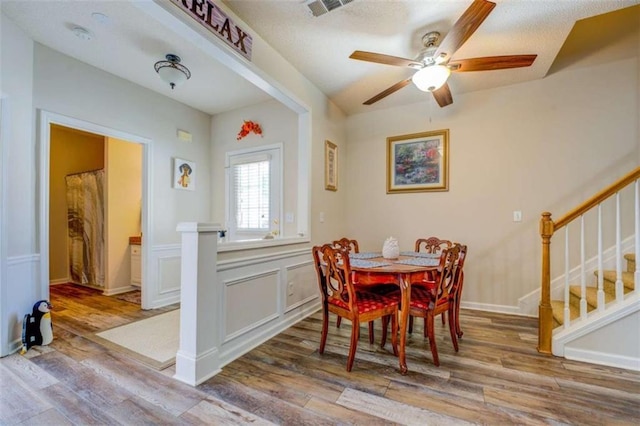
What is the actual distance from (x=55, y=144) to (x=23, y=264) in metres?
3.52

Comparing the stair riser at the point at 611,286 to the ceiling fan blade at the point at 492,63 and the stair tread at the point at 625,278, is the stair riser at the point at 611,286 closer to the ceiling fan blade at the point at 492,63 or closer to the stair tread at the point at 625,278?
the stair tread at the point at 625,278

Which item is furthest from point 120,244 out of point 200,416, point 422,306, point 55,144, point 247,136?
point 422,306

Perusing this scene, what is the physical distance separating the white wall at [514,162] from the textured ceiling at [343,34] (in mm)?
261

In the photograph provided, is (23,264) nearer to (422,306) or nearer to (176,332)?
(176,332)

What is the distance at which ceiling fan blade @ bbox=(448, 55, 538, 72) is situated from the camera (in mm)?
2132

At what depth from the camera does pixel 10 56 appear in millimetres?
2324

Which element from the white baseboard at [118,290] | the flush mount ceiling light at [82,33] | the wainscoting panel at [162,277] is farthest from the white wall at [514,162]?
the white baseboard at [118,290]

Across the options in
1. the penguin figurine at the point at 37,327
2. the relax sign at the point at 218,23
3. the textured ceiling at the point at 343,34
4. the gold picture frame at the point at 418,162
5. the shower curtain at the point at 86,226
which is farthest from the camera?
the shower curtain at the point at 86,226

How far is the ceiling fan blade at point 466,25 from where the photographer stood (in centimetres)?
168

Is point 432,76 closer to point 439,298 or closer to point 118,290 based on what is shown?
point 439,298

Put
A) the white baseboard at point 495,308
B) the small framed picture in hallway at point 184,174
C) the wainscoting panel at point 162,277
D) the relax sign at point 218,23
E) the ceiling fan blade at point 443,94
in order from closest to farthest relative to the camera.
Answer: the relax sign at point 218,23 < the ceiling fan blade at point 443,94 < the white baseboard at point 495,308 < the wainscoting panel at point 162,277 < the small framed picture in hallway at point 184,174

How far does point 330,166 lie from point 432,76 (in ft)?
5.67

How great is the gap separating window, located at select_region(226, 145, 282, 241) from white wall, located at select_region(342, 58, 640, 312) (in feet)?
5.12

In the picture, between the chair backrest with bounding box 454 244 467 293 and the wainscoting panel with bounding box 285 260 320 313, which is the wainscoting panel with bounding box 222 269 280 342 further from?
the chair backrest with bounding box 454 244 467 293
